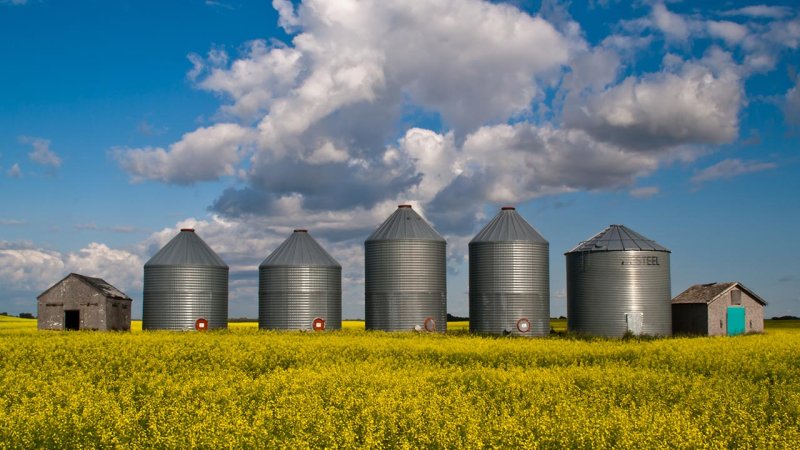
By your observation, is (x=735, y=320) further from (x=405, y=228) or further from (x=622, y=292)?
(x=405, y=228)

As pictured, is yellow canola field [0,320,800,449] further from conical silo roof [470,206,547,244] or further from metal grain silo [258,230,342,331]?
conical silo roof [470,206,547,244]

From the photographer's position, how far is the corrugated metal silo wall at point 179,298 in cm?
4366

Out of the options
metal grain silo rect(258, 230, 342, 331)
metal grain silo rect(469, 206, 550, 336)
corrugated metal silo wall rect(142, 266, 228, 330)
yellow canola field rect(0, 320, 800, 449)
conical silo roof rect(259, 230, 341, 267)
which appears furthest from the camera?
conical silo roof rect(259, 230, 341, 267)

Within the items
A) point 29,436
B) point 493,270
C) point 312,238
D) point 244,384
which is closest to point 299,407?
point 244,384

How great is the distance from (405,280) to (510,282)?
5940 mm

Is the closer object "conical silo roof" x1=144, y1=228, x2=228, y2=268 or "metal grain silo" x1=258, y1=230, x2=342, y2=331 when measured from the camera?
"metal grain silo" x1=258, y1=230, x2=342, y2=331

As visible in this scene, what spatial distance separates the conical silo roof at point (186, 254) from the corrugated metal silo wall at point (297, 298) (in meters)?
3.77

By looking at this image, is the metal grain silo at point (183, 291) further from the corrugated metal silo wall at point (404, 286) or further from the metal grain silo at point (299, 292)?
the corrugated metal silo wall at point (404, 286)

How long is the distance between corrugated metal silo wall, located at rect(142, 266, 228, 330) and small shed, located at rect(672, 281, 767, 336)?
97.3ft

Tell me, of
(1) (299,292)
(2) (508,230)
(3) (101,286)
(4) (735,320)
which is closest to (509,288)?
(2) (508,230)

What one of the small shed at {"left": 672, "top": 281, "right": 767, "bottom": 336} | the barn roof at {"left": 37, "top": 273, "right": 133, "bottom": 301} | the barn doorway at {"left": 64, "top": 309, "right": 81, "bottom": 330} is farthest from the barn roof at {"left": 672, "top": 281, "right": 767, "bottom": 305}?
the barn doorway at {"left": 64, "top": 309, "right": 81, "bottom": 330}

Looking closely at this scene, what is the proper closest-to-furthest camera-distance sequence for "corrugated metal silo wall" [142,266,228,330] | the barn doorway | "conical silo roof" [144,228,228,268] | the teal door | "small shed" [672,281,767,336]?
"corrugated metal silo wall" [142,266,228,330] < "conical silo roof" [144,228,228,268] < the barn doorway < "small shed" [672,281,767,336] < the teal door

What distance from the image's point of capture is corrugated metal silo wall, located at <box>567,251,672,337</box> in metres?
43.5

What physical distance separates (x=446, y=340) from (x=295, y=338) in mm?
7393
